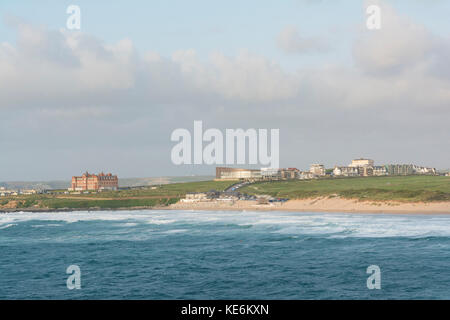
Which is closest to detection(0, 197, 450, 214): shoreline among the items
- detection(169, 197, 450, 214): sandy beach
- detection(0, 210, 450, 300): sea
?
detection(169, 197, 450, 214): sandy beach

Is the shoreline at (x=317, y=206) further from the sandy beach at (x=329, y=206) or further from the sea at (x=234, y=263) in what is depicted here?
the sea at (x=234, y=263)

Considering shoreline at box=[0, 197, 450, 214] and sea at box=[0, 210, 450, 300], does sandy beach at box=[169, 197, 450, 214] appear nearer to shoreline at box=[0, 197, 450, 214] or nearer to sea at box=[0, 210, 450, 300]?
shoreline at box=[0, 197, 450, 214]

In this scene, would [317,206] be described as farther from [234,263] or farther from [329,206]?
[234,263]

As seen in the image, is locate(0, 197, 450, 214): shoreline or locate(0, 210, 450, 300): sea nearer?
locate(0, 210, 450, 300): sea

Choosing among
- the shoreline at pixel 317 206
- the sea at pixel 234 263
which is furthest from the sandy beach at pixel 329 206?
the sea at pixel 234 263

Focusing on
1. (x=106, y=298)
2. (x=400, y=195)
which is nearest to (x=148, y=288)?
(x=106, y=298)

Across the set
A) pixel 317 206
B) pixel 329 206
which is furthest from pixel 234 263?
pixel 317 206

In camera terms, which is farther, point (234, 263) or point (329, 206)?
point (329, 206)
